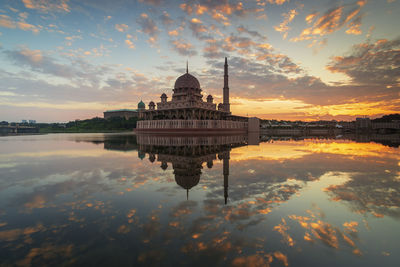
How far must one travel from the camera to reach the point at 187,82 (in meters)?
81.2

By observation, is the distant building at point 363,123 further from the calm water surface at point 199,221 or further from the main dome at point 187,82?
the calm water surface at point 199,221

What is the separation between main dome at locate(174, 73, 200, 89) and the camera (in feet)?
266

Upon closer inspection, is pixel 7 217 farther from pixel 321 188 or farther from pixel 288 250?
pixel 321 188

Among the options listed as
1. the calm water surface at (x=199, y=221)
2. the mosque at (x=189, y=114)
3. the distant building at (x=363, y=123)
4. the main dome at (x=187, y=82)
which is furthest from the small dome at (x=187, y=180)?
the distant building at (x=363, y=123)

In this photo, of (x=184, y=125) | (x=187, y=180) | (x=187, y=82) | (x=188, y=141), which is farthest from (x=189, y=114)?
(x=187, y=180)

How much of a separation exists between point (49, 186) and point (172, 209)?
6.89 meters

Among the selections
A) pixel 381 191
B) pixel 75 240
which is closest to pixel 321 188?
pixel 381 191

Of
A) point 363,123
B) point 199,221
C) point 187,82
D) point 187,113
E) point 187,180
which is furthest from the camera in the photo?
point 363,123

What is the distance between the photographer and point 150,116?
82.6m

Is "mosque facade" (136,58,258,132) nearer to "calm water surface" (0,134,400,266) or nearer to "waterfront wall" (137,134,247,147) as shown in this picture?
"waterfront wall" (137,134,247,147)

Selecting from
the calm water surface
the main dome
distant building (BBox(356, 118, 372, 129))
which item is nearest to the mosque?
the main dome

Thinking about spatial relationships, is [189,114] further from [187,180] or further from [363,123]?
[363,123]

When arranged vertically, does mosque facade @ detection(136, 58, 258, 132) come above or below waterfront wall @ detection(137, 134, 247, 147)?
above

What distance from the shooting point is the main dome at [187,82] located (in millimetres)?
81106
